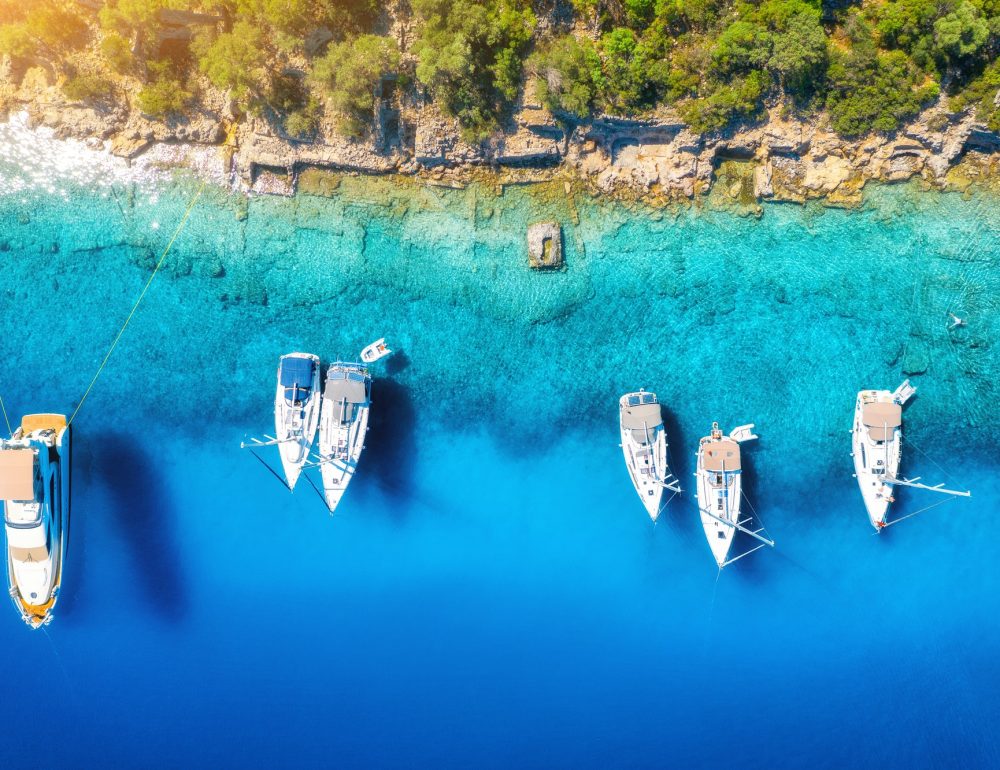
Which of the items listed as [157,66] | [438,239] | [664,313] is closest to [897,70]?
[664,313]

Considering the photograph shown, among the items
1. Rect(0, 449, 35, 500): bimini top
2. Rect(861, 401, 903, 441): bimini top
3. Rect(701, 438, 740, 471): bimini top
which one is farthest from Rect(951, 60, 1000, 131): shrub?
Rect(0, 449, 35, 500): bimini top

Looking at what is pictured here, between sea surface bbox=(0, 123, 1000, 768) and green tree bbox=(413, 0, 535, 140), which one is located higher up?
green tree bbox=(413, 0, 535, 140)

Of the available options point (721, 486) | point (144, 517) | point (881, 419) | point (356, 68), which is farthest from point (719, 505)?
point (144, 517)

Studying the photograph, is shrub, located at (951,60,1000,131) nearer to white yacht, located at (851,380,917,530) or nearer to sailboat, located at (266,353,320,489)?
white yacht, located at (851,380,917,530)

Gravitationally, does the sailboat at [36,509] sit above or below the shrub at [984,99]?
below

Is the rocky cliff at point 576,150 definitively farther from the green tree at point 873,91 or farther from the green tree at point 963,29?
the green tree at point 963,29

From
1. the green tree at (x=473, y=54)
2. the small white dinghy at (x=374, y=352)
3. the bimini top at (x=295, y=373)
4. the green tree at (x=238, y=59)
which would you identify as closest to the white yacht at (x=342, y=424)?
the small white dinghy at (x=374, y=352)

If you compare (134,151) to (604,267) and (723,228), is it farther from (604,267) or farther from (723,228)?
(723,228)

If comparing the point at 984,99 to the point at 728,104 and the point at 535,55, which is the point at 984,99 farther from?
the point at 535,55
